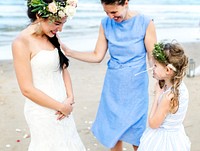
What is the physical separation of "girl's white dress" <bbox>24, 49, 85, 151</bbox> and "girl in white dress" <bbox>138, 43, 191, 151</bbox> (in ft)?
2.05

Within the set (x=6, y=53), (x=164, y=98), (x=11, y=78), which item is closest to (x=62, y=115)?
(x=164, y=98)

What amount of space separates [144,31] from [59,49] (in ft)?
2.39

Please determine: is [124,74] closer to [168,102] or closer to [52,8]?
[168,102]

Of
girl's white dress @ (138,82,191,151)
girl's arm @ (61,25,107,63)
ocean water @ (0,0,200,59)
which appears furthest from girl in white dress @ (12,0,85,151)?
ocean water @ (0,0,200,59)

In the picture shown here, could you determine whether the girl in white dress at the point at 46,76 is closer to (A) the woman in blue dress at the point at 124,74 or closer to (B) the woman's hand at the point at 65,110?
(B) the woman's hand at the point at 65,110

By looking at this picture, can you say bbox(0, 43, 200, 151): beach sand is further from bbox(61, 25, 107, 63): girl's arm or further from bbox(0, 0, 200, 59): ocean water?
bbox(0, 0, 200, 59): ocean water

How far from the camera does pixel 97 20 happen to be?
43.2ft

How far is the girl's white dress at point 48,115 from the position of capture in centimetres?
308

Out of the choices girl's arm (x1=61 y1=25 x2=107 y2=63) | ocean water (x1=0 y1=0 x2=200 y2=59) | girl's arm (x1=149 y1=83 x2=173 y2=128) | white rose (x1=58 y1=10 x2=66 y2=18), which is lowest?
ocean water (x1=0 y1=0 x2=200 y2=59)

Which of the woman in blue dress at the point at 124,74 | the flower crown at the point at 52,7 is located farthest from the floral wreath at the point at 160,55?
the flower crown at the point at 52,7

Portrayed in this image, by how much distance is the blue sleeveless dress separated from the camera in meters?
3.47

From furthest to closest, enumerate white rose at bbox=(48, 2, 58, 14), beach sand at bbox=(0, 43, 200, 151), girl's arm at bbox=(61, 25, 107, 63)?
beach sand at bbox=(0, 43, 200, 151), girl's arm at bbox=(61, 25, 107, 63), white rose at bbox=(48, 2, 58, 14)

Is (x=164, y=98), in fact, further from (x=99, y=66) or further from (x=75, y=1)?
(x=99, y=66)

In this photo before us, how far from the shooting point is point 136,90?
359 centimetres
